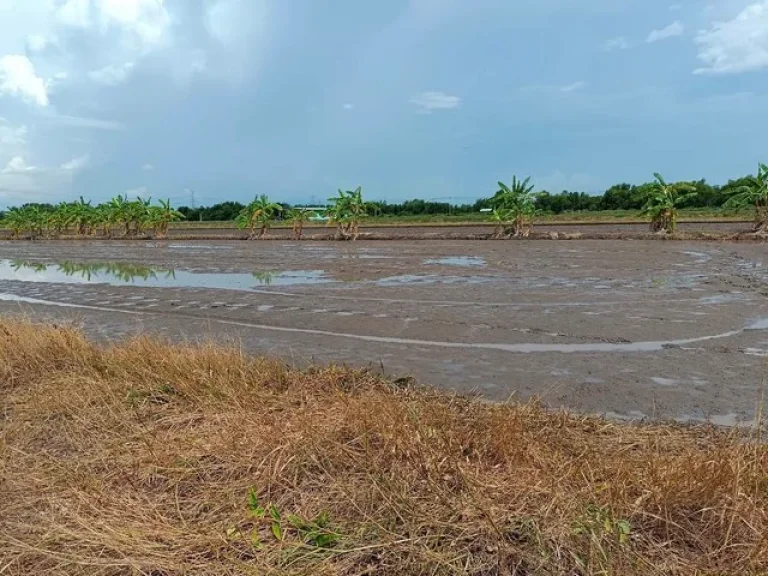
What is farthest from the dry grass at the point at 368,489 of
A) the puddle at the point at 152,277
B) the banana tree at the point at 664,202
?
the banana tree at the point at 664,202

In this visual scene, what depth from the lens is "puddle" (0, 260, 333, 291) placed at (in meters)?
18.3

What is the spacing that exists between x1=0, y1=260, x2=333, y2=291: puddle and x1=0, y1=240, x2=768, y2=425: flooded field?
11 centimetres

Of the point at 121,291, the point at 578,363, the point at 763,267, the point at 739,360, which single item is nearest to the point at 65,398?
the point at 578,363

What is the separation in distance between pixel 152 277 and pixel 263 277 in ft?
14.3

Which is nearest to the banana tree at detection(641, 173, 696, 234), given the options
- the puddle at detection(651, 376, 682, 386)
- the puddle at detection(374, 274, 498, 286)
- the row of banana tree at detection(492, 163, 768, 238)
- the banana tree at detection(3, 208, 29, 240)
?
the row of banana tree at detection(492, 163, 768, 238)

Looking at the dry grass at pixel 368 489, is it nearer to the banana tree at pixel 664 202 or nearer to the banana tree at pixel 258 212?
the banana tree at pixel 664 202

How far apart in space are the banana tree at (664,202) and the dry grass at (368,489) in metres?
32.8

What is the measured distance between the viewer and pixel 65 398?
18.1 ft

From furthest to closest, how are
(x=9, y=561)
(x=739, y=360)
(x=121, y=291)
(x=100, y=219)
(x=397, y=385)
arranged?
(x=100, y=219)
(x=121, y=291)
(x=739, y=360)
(x=397, y=385)
(x=9, y=561)

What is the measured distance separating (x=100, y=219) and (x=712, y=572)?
6562 cm

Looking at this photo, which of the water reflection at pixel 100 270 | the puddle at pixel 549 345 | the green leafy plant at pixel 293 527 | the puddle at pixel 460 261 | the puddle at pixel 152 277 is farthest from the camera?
the puddle at pixel 460 261

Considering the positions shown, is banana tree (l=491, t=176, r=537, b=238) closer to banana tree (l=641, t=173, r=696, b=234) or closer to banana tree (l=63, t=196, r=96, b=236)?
banana tree (l=641, t=173, r=696, b=234)

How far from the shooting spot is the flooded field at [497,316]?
7062mm

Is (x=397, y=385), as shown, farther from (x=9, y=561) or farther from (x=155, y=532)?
(x=9, y=561)
